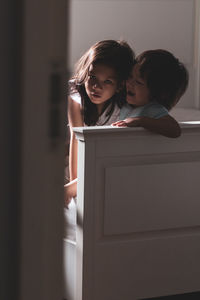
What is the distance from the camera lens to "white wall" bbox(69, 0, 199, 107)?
4.98 m

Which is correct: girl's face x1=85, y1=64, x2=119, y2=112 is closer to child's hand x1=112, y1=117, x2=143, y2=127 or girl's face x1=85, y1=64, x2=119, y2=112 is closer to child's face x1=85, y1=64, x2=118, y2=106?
child's face x1=85, y1=64, x2=118, y2=106

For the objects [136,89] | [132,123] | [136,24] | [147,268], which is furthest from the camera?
[136,24]

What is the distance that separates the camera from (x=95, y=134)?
2.09 m

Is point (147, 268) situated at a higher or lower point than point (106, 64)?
lower

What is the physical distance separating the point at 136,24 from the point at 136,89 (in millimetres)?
2725

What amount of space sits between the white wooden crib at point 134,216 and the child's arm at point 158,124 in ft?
0.09

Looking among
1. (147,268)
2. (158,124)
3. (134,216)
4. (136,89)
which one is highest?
(136,89)

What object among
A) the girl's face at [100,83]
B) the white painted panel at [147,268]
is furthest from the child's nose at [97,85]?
the white painted panel at [147,268]

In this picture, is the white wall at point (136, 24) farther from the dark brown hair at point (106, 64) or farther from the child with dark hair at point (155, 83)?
the child with dark hair at point (155, 83)

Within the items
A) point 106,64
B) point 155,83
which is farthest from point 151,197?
point 106,64

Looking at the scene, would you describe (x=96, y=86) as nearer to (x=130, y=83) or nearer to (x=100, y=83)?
(x=100, y=83)

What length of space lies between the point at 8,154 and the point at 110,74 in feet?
5.43

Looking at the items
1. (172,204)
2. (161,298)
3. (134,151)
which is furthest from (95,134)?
(161,298)

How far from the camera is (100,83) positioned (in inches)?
96.6
